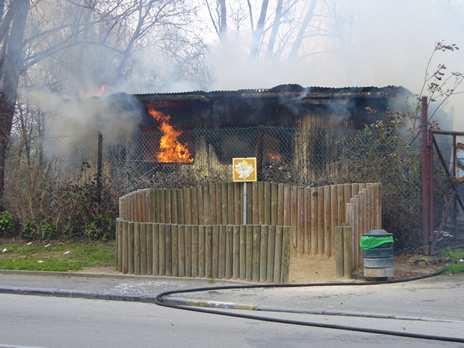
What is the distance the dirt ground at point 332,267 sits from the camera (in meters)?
8.26

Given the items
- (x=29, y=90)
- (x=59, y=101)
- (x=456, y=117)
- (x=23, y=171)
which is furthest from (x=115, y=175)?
(x=456, y=117)

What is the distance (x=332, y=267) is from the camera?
342 inches

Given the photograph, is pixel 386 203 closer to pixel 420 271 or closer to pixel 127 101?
pixel 420 271

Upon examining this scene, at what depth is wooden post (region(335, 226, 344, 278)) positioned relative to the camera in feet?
26.4

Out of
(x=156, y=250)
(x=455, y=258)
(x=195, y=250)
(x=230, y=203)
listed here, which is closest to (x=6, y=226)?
(x=156, y=250)

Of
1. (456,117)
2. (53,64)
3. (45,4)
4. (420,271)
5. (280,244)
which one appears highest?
(45,4)

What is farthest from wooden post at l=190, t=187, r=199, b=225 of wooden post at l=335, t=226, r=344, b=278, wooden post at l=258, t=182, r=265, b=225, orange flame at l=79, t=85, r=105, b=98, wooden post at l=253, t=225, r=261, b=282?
orange flame at l=79, t=85, r=105, b=98

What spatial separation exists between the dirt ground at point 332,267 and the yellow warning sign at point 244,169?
5.77 feet

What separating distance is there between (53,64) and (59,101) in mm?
1758

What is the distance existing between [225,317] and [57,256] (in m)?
5.61

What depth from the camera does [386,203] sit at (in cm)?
959

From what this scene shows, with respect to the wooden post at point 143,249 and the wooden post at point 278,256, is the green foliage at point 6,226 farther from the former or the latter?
the wooden post at point 278,256

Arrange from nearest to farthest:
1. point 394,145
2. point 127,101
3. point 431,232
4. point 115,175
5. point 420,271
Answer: point 420,271, point 431,232, point 394,145, point 115,175, point 127,101

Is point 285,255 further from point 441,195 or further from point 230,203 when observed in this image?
point 441,195
